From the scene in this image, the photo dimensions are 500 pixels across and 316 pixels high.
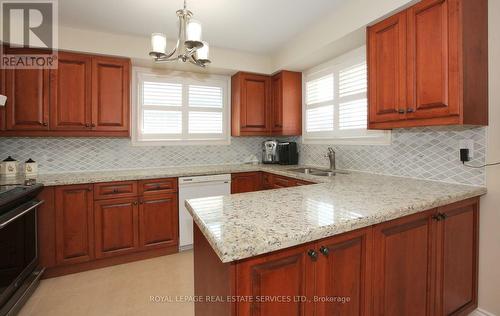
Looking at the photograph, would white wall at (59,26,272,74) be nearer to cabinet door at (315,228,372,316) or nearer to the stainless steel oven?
the stainless steel oven

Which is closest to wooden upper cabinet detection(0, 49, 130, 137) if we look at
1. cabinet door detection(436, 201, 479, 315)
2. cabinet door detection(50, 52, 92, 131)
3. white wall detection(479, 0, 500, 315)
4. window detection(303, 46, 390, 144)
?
cabinet door detection(50, 52, 92, 131)

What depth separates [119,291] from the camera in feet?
6.91

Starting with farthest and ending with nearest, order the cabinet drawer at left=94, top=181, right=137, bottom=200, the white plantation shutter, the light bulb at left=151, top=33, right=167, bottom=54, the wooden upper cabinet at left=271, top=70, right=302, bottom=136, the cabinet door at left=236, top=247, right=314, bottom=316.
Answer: the wooden upper cabinet at left=271, top=70, right=302, bottom=136
the white plantation shutter
the cabinet drawer at left=94, top=181, right=137, bottom=200
the light bulb at left=151, top=33, right=167, bottom=54
the cabinet door at left=236, top=247, right=314, bottom=316

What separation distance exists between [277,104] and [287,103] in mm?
152

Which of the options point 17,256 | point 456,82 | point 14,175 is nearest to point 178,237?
point 17,256

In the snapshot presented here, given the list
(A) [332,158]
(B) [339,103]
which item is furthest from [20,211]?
(B) [339,103]

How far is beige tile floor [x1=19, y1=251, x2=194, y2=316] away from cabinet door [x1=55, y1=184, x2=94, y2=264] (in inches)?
8.2

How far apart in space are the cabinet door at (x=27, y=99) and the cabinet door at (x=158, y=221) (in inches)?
51.3

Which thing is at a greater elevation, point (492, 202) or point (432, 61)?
point (432, 61)

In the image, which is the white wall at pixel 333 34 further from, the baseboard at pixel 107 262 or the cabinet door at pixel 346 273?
the baseboard at pixel 107 262

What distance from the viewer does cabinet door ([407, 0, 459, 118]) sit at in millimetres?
1509

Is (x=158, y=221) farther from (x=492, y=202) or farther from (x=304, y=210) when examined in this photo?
(x=492, y=202)

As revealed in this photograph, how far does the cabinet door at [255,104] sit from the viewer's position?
3.43 metres

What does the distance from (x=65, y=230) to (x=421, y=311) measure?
9.63 ft
